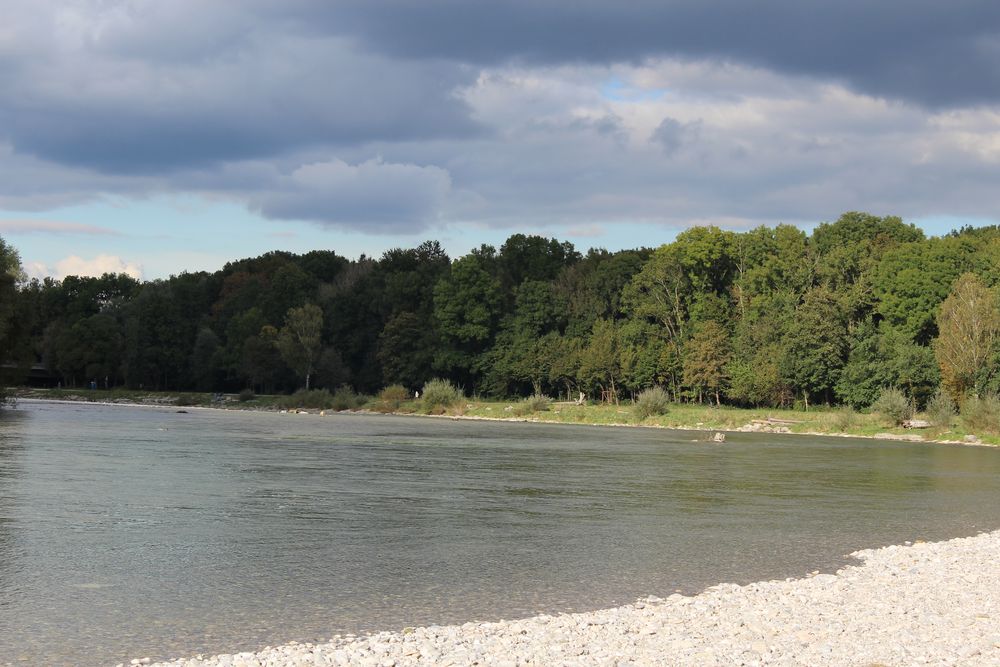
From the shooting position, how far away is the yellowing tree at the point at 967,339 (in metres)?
66.1

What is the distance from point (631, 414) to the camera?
3113 inches

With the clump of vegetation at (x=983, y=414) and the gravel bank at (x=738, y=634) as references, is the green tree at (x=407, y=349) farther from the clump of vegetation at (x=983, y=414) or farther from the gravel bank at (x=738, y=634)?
the gravel bank at (x=738, y=634)

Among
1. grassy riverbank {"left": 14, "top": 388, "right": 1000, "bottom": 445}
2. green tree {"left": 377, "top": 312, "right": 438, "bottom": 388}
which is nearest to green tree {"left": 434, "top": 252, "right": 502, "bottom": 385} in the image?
green tree {"left": 377, "top": 312, "right": 438, "bottom": 388}

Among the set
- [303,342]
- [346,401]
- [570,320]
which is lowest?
[346,401]

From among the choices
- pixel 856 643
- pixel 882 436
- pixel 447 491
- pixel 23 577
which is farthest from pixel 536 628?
pixel 882 436

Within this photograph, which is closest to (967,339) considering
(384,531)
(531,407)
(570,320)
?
(531,407)

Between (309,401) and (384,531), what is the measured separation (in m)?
84.1

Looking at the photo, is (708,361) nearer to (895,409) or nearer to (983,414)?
(895,409)

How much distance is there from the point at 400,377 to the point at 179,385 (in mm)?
40946

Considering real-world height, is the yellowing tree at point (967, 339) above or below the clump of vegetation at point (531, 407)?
above

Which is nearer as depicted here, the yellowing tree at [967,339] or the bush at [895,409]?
the bush at [895,409]

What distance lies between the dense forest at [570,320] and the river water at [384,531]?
3525cm

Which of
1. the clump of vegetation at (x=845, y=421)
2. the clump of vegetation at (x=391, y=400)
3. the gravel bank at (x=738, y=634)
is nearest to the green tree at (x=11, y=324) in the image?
the clump of vegetation at (x=391, y=400)

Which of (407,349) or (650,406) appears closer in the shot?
(650,406)
